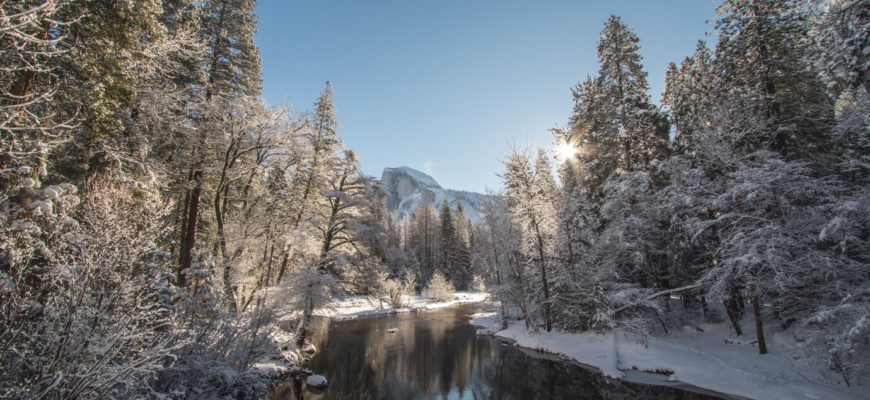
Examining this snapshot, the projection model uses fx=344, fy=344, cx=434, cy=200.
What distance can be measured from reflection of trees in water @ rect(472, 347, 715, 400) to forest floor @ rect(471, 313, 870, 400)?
35.0 inches

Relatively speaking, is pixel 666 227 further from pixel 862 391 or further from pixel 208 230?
pixel 208 230

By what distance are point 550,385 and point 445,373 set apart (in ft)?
15.1

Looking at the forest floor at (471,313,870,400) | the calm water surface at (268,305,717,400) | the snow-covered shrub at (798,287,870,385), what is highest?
the snow-covered shrub at (798,287,870,385)

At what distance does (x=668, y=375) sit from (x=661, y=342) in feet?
10.2

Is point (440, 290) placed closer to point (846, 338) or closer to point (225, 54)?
point (225, 54)

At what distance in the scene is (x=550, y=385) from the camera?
1351cm

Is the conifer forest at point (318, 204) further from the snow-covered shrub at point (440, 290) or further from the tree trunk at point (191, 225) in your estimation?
the snow-covered shrub at point (440, 290)

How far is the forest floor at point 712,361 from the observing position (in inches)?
405

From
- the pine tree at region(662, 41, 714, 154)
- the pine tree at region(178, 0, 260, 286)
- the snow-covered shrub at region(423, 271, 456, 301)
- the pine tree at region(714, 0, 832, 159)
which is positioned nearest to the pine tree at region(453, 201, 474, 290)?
the snow-covered shrub at region(423, 271, 456, 301)

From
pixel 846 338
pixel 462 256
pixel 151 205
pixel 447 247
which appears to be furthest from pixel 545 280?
pixel 462 256

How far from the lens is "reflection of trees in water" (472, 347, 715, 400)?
1200 cm

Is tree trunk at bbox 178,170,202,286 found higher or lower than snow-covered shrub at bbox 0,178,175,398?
higher

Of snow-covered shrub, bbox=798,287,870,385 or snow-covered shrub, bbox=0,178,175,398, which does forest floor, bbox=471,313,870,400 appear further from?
snow-covered shrub, bbox=0,178,175,398

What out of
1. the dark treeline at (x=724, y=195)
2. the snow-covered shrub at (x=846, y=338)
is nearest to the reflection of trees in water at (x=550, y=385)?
the snow-covered shrub at (x=846, y=338)
